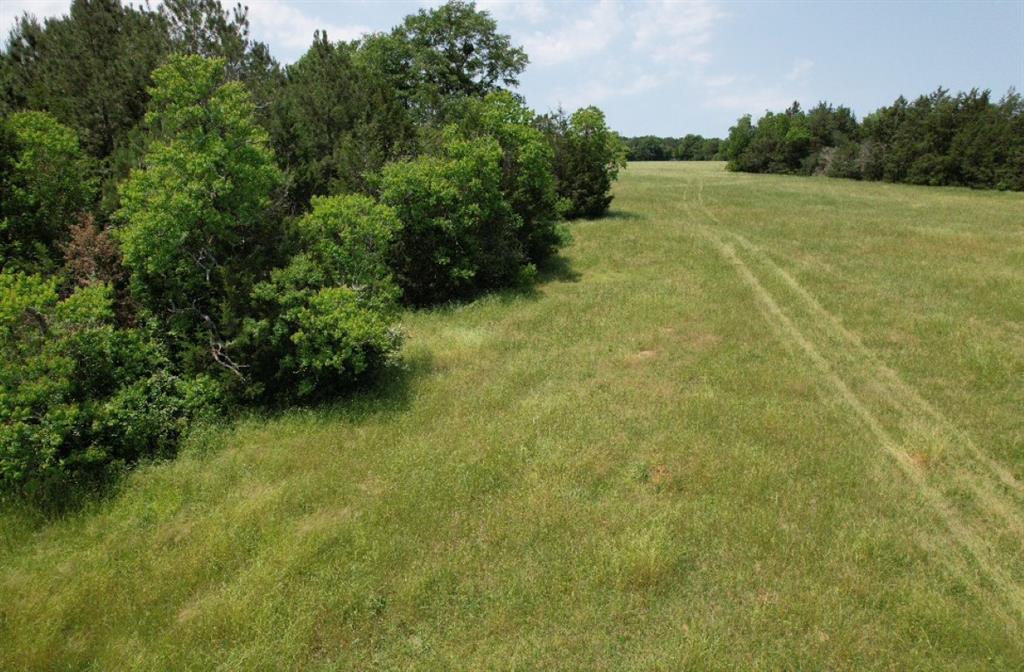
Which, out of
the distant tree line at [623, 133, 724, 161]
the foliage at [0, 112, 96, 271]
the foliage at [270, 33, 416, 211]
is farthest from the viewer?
the distant tree line at [623, 133, 724, 161]

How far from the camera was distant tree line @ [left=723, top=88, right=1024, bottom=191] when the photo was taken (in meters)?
48.3

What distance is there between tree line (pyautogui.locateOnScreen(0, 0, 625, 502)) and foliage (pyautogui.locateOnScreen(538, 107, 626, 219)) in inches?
464

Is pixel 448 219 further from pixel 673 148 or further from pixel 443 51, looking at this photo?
pixel 673 148

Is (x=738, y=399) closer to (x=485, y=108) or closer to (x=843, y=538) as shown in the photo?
(x=843, y=538)

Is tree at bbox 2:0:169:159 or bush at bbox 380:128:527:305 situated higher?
tree at bbox 2:0:169:159

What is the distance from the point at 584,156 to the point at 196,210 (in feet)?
82.8

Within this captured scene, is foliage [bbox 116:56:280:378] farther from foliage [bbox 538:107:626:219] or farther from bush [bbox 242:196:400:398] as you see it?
foliage [bbox 538:107:626:219]

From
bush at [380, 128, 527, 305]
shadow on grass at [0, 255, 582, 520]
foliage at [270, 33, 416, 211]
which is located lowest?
shadow on grass at [0, 255, 582, 520]

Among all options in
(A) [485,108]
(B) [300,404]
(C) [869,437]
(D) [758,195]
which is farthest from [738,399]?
(D) [758,195]

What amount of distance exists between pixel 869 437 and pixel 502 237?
12.3 m

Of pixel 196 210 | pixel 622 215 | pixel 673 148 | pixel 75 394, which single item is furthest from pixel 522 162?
pixel 673 148

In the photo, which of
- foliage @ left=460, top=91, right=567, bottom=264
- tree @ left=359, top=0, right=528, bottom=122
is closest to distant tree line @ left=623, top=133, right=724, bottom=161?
tree @ left=359, top=0, right=528, bottom=122

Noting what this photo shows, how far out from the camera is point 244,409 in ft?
33.6

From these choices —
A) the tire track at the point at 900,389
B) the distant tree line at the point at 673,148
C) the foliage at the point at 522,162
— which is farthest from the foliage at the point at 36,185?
the distant tree line at the point at 673,148
